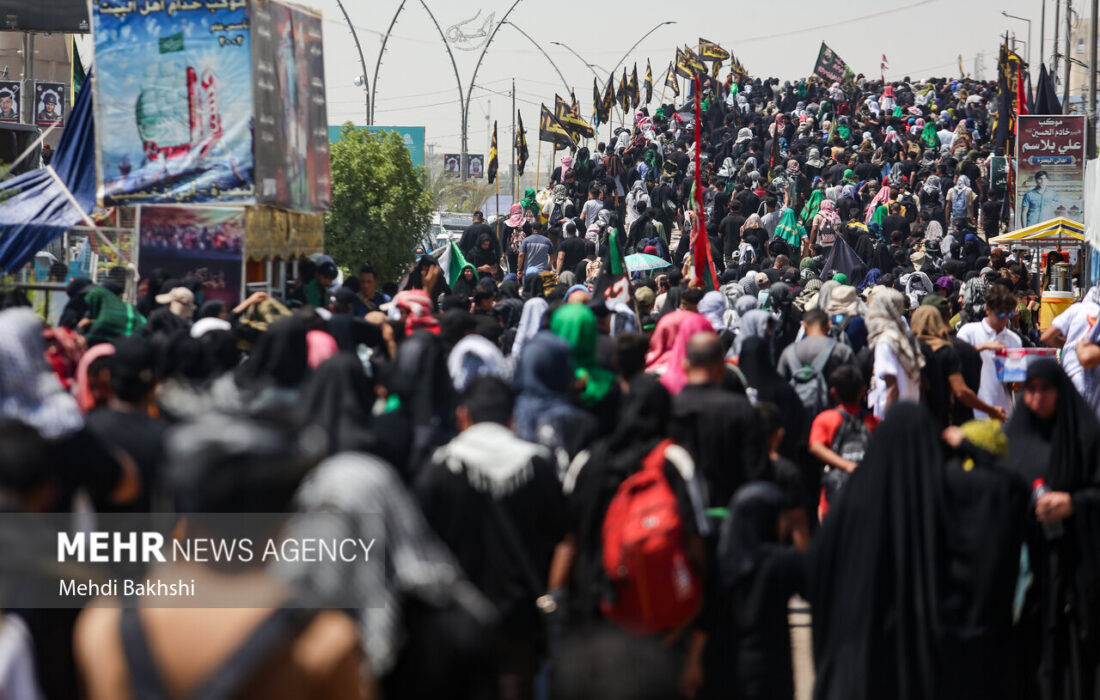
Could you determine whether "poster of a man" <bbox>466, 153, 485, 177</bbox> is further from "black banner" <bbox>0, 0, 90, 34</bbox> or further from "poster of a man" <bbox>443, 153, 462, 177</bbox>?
"black banner" <bbox>0, 0, 90, 34</bbox>

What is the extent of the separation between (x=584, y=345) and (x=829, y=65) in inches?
1902

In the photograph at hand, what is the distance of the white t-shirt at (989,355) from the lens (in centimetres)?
909

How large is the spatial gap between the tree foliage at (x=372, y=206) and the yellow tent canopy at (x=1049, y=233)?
7.03 m

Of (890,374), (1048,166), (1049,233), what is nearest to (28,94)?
(1048,166)

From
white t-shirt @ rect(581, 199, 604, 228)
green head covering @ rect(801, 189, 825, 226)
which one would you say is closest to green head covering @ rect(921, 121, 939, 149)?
green head covering @ rect(801, 189, 825, 226)

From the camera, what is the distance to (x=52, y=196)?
11.4 m

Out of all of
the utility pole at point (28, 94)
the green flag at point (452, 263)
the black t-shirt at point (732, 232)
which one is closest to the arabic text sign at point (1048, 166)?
the black t-shirt at point (732, 232)

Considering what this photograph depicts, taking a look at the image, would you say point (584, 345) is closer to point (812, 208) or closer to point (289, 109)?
point (289, 109)

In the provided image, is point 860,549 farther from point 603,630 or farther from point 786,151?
point 786,151

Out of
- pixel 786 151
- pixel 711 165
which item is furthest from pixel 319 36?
pixel 786 151

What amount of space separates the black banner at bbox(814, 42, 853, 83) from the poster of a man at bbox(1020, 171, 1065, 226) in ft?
110

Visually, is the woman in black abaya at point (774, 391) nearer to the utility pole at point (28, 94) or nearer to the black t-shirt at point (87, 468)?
the black t-shirt at point (87, 468)

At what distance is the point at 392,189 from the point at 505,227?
6.34 metres

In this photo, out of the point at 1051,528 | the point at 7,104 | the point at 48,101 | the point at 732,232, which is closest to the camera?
the point at 1051,528
